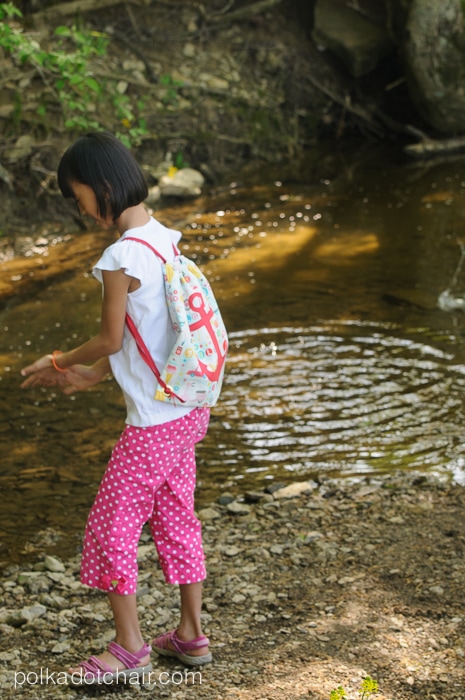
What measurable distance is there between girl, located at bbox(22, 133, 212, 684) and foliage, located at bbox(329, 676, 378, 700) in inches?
19.8

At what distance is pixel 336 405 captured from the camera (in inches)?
183

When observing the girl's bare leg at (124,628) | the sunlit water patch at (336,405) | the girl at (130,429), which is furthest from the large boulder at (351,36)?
the girl's bare leg at (124,628)

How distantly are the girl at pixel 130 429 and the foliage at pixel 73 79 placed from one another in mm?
4591

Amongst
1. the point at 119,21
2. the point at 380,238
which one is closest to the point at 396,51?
the point at 119,21

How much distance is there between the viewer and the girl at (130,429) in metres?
2.37

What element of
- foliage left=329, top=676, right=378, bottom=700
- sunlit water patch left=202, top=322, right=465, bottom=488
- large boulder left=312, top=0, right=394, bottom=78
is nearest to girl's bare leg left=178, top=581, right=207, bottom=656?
foliage left=329, top=676, right=378, bottom=700

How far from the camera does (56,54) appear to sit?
21.8 feet

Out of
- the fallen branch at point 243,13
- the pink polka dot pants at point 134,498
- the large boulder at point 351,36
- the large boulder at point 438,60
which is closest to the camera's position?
the pink polka dot pants at point 134,498

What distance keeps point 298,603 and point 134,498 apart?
0.80 m

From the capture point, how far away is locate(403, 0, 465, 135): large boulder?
917 centimetres

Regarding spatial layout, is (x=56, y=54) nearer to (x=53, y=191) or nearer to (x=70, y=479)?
(x=53, y=191)

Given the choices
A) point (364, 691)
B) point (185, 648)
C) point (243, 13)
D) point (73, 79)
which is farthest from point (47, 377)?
point (243, 13)

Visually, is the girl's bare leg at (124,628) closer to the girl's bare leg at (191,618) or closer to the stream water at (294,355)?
the girl's bare leg at (191,618)

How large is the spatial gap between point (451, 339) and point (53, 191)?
3.90 metres
